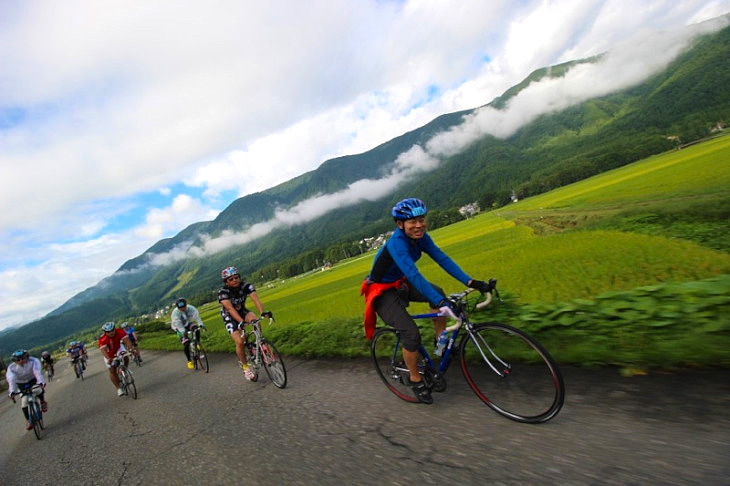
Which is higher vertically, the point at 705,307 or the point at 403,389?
the point at 705,307

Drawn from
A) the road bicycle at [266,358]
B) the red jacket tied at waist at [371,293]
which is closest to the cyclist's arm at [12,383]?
the road bicycle at [266,358]

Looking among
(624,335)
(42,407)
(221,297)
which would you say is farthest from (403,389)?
(42,407)

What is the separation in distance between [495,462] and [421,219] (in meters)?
2.63

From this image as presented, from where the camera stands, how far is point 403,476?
3.11 meters

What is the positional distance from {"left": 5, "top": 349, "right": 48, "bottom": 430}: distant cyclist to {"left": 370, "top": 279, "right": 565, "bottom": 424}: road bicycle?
10637mm

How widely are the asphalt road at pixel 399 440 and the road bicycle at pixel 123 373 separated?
2.78 m

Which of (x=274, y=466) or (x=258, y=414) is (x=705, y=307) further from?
(x=258, y=414)

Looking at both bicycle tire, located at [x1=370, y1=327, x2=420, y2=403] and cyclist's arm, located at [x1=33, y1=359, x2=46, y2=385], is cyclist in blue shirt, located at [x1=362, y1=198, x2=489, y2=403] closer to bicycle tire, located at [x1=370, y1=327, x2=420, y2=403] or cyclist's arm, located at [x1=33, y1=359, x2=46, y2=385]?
bicycle tire, located at [x1=370, y1=327, x2=420, y2=403]

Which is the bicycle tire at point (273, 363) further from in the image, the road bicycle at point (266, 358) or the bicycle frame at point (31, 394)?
the bicycle frame at point (31, 394)

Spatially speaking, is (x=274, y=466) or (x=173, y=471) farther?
(x=173, y=471)

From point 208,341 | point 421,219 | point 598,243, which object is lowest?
point 598,243

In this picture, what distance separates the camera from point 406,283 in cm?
477

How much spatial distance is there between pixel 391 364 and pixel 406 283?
1.30 meters

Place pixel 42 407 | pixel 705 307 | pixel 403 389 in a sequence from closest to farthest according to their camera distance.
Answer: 1. pixel 705 307
2. pixel 403 389
3. pixel 42 407
